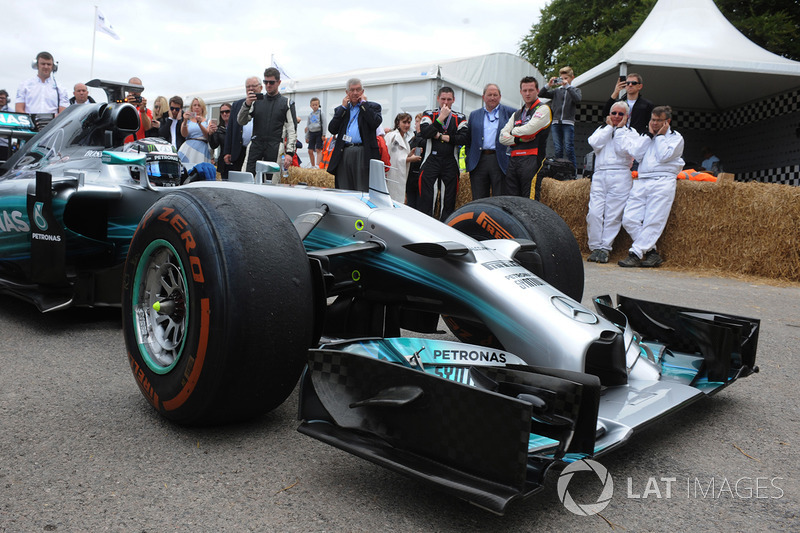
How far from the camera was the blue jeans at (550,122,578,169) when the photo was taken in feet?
34.2

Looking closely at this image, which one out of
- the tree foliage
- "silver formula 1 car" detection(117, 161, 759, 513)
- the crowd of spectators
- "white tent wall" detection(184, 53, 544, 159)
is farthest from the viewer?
the tree foliage

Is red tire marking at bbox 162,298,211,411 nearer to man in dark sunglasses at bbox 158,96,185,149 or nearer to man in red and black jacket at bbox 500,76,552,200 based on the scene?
man in red and black jacket at bbox 500,76,552,200

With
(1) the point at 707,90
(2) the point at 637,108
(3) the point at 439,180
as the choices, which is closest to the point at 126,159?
(3) the point at 439,180

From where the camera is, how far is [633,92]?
859cm

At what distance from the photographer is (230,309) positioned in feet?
6.91

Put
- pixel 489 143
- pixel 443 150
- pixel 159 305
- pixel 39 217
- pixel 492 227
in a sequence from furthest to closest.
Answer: pixel 443 150, pixel 489 143, pixel 39 217, pixel 492 227, pixel 159 305

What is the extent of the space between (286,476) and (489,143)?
6.67 m

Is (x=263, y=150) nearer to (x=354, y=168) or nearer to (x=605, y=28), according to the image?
(x=354, y=168)

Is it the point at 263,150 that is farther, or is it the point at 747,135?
the point at 747,135

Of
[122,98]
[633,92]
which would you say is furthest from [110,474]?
[633,92]

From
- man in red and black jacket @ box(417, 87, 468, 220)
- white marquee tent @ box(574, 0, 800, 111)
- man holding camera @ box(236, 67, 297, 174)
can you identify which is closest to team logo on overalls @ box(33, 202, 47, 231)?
man holding camera @ box(236, 67, 297, 174)

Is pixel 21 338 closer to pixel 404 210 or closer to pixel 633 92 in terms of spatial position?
pixel 404 210

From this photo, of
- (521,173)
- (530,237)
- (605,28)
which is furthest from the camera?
(605,28)

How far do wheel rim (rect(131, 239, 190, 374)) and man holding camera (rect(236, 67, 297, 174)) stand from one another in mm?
5102
